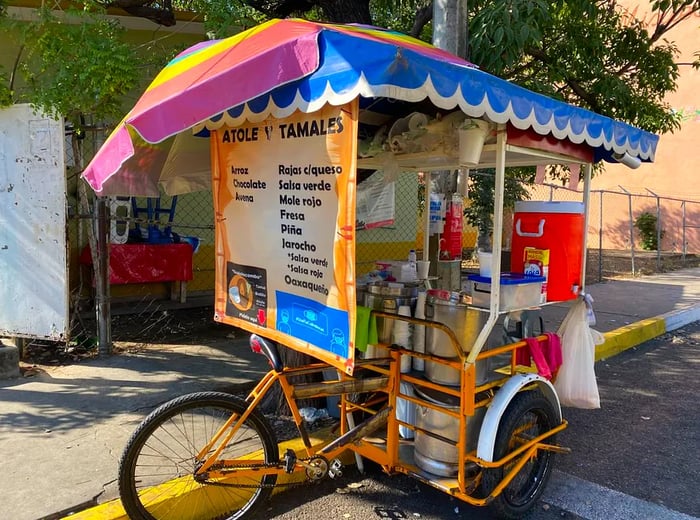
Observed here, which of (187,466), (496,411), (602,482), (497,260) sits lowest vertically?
(602,482)

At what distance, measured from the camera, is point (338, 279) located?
2.54 m

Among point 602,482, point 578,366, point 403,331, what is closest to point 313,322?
point 403,331

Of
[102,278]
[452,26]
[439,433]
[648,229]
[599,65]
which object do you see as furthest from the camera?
[648,229]

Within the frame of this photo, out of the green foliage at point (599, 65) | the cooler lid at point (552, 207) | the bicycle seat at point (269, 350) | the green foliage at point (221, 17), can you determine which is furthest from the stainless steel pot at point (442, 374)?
the green foliage at point (599, 65)

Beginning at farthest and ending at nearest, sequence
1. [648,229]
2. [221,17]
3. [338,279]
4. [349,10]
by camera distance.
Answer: [648,229], [349,10], [221,17], [338,279]

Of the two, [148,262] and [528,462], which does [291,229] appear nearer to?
[528,462]

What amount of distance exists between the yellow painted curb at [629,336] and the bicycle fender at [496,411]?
371 cm

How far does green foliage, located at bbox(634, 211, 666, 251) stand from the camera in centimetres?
1708

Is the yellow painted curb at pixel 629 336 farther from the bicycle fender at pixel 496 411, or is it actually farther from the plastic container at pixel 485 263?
the plastic container at pixel 485 263

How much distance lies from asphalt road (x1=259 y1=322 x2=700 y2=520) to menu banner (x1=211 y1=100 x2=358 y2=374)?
1139 millimetres

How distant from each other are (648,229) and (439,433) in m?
16.7

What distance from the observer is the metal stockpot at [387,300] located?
3.16 metres

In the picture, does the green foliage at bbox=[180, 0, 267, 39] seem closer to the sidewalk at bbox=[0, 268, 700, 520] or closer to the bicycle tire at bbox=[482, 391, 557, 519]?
the sidewalk at bbox=[0, 268, 700, 520]

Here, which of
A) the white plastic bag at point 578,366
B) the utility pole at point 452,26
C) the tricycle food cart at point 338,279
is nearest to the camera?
the tricycle food cart at point 338,279
